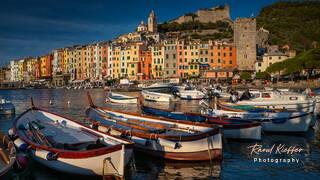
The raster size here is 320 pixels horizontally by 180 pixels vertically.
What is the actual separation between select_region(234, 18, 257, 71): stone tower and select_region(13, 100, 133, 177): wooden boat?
215ft

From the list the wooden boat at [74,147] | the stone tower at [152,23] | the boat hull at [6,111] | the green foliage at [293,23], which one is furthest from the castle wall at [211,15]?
the wooden boat at [74,147]

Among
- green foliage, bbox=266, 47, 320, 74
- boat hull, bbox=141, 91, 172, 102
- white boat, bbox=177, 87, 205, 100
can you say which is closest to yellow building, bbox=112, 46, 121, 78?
boat hull, bbox=141, 91, 172, 102

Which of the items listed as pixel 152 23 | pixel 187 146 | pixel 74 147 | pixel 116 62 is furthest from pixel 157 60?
pixel 74 147

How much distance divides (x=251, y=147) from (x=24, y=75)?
136 metres

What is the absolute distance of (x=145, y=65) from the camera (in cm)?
8469

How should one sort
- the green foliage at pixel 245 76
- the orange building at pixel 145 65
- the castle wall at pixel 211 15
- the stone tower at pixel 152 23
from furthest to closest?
the castle wall at pixel 211 15
the stone tower at pixel 152 23
the orange building at pixel 145 65
the green foliage at pixel 245 76

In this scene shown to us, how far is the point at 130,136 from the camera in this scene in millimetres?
14156

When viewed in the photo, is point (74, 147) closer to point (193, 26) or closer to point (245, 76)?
point (245, 76)

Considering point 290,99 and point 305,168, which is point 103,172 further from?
point 290,99

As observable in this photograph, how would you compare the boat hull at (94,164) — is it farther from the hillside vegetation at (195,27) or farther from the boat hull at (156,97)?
the hillside vegetation at (195,27)

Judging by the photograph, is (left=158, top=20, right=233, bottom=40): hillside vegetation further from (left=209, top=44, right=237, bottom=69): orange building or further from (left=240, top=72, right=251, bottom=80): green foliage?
(left=240, top=72, right=251, bottom=80): green foliage

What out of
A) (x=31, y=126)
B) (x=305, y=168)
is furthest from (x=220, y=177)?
(x=31, y=126)

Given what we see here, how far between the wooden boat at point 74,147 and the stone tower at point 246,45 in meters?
65.6

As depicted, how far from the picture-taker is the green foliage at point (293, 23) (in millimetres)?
98688
